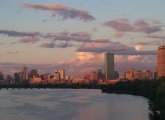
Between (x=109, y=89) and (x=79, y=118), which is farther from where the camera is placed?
(x=109, y=89)

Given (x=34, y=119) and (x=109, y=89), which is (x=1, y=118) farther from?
(x=109, y=89)

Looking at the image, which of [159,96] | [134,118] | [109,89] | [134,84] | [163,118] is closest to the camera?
[163,118]

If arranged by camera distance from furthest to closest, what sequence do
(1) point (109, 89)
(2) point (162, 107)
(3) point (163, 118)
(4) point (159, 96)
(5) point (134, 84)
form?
(1) point (109, 89) < (5) point (134, 84) < (4) point (159, 96) < (2) point (162, 107) < (3) point (163, 118)

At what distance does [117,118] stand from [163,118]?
1455 centimetres

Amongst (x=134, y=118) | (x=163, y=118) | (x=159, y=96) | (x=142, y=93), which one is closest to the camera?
(x=163, y=118)

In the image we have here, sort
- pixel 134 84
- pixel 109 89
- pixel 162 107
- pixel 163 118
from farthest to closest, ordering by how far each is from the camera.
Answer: pixel 109 89 < pixel 134 84 < pixel 162 107 < pixel 163 118

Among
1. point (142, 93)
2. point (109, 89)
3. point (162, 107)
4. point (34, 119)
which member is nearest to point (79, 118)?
point (34, 119)

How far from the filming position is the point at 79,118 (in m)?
50.6

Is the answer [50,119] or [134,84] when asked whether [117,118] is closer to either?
[50,119]


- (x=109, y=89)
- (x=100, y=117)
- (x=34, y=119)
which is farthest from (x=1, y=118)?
(x=109, y=89)

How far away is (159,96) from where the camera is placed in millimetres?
42281

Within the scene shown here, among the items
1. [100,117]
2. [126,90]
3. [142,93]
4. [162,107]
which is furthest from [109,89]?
[162,107]

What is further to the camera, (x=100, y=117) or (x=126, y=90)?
(x=126, y=90)

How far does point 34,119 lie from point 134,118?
1115 centimetres
